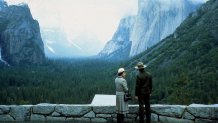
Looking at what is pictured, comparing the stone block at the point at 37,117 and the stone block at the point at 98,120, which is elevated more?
the stone block at the point at 37,117

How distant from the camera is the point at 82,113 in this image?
14172mm

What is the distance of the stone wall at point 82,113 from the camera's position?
547 inches

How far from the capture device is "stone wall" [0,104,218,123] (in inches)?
547

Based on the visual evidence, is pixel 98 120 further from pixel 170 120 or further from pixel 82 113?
pixel 170 120

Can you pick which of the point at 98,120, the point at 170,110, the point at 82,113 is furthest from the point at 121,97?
the point at 170,110

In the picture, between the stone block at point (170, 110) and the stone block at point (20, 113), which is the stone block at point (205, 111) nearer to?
the stone block at point (170, 110)

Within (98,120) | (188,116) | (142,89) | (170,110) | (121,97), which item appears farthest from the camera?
(98,120)

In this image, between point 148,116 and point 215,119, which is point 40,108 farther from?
point 215,119

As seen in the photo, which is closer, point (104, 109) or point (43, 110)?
point (104, 109)

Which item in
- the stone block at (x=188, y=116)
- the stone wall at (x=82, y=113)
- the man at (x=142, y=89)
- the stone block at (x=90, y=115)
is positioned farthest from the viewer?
the stone block at (x=90, y=115)

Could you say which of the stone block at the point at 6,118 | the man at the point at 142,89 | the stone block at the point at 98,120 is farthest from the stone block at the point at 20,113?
the man at the point at 142,89

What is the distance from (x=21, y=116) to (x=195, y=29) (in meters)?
144

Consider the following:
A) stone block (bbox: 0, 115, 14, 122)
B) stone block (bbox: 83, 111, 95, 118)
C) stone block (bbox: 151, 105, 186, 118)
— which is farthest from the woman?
stone block (bbox: 0, 115, 14, 122)

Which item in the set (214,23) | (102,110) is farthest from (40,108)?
(214,23)
